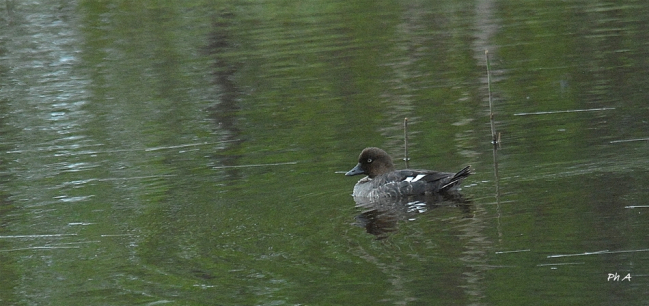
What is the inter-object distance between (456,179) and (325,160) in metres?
2.47

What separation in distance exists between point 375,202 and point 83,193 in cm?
342

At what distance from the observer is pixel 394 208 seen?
426 inches

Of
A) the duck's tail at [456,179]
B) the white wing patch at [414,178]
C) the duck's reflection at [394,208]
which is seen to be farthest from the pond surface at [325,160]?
the white wing patch at [414,178]

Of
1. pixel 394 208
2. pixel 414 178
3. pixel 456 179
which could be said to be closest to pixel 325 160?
pixel 414 178

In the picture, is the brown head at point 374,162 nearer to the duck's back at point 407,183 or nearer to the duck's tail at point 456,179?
the duck's back at point 407,183

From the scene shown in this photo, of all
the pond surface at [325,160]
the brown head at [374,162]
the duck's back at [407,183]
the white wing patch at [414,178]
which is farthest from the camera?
the brown head at [374,162]

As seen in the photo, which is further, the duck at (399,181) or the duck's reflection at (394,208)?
the duck at (399,181)

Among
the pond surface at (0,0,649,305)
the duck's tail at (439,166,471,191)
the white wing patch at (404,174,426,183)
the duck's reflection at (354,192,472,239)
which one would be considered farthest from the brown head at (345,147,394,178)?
the duck's tail at (439,166,471,191)

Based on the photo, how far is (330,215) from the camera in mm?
10359

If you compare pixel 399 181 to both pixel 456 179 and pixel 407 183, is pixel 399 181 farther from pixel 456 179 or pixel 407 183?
pixel 456 179

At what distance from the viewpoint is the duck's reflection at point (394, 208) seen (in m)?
9.87

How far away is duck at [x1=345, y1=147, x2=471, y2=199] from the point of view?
10867mm

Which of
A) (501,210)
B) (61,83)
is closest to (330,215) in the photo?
(501,210)

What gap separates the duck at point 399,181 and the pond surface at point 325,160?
9.8 inches
